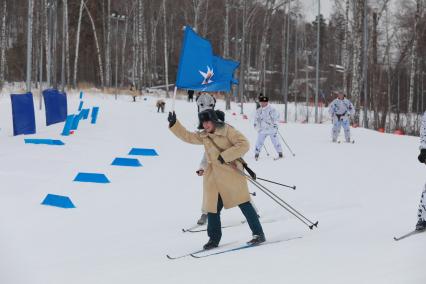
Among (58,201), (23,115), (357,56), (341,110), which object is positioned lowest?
(58,201)

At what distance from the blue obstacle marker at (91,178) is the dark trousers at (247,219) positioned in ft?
14.2

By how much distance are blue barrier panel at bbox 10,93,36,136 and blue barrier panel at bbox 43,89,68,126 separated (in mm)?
1671

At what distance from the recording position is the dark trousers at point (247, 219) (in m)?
5.81

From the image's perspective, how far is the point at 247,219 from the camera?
19.3 feet

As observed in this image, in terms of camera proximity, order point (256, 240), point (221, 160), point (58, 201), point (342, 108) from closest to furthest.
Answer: point (221, 160), point (256, 240), point (58, 201), point (342, 108)

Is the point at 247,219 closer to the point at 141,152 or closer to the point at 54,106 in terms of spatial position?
the point at 141,152

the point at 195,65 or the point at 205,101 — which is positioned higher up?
the point at 195,65

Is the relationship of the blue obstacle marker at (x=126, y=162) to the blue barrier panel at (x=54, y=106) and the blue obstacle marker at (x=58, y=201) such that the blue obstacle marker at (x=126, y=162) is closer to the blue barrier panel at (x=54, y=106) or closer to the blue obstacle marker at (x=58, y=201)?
the blue obstacle marker at (x=58, y=201)

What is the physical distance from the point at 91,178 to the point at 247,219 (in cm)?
462

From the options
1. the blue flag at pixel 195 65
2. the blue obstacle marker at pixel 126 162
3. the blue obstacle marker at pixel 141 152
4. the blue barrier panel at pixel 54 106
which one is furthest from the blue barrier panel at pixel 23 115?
→ the blue flag at pixel 195 65

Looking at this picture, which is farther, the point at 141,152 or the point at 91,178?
the point at 141,152

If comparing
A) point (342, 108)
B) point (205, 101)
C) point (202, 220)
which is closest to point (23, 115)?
point (205, 101)

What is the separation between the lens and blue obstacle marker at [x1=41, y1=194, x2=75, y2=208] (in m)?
8.06

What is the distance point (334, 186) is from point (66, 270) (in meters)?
5.44
